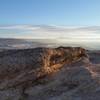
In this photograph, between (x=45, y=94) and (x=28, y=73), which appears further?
(x=28, y=73)

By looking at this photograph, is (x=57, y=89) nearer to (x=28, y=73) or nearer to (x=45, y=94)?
(x=45, y=94)

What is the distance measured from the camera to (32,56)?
14.3 metres

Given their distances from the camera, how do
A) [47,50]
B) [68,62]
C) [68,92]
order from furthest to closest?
[68,62]
[47,50]
[68,92]

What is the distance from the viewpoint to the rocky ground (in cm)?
1284

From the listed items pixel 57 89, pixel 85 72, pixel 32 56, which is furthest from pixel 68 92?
pixel 32 56

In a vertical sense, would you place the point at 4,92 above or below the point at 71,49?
below

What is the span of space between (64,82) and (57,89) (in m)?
0.52

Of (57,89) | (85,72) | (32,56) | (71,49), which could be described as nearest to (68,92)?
(57,89)

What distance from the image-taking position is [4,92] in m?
Answer: 13.3

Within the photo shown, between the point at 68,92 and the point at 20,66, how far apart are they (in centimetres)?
260

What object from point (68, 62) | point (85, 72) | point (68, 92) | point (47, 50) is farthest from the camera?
point (68, 62)

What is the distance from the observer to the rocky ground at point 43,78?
12844 mm

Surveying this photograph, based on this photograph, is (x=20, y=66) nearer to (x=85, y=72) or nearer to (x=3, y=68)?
(x=3, y=68)

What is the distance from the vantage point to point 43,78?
14.2m
